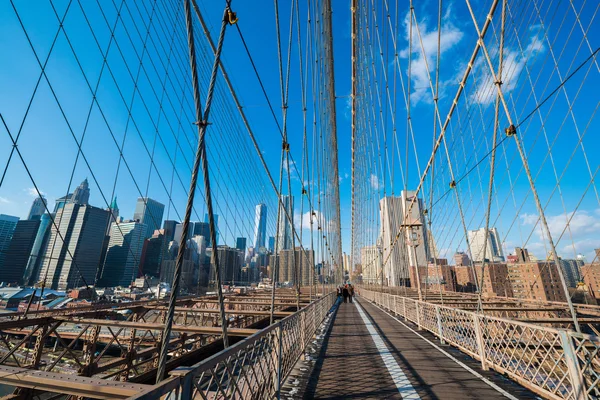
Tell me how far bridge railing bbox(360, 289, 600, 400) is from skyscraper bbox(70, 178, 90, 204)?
9.84 meters

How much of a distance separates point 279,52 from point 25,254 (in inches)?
290

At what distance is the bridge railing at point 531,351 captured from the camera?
2512mm

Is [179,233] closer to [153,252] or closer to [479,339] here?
[479,339]

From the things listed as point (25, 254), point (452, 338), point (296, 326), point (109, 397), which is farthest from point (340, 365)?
point (25, 254)

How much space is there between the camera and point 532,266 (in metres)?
15.7

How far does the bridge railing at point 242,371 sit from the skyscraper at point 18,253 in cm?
655

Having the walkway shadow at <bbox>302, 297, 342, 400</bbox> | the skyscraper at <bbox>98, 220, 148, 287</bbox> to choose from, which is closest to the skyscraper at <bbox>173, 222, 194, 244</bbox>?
the skyscraper at <bbox>98, 220, 148, 287</bbox>

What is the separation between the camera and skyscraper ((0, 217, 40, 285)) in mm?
6043

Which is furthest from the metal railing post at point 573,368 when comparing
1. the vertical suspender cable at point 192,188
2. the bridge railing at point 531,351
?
the vertical suspender cable at point 192,188

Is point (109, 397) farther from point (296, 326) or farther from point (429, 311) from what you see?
point (429, 311)

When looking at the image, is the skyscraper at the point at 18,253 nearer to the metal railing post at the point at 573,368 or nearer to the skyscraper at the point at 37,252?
the skyscraper at the point at 37,252

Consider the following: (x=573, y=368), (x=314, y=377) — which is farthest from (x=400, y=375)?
(x=573, y=368)

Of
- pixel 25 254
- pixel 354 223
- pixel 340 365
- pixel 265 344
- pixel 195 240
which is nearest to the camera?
pixel 265 344

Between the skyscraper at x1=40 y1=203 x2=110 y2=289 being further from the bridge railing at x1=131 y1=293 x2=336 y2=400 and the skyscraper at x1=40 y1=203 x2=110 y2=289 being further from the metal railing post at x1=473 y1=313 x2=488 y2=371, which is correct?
the metal railing post at x1=473 y1=313 x2=488 y2=371
